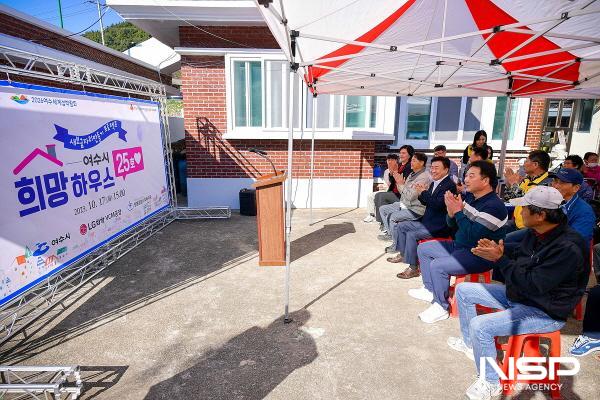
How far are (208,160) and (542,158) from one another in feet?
23.2

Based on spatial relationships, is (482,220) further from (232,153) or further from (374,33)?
(232,153)

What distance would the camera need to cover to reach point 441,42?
156 inches

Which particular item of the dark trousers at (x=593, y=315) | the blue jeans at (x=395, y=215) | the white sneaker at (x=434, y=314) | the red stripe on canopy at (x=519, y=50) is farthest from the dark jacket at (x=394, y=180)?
the dark trousers at (x=593, y=315)

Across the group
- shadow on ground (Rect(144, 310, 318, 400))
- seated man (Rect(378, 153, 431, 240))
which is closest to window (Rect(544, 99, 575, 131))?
seated man (Rect(378, 153, 431, 240))

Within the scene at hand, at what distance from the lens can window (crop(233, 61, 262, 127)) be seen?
8.28 metres

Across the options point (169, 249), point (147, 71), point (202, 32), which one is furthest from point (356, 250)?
point (147, 71)

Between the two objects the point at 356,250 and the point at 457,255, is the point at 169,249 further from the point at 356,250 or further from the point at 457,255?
the point at 457,255

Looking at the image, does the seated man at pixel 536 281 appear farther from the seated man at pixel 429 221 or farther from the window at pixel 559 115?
the window at pixel 559 115

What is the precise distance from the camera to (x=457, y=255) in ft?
12.2

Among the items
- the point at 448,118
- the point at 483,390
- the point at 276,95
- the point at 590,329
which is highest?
the point at 276,95

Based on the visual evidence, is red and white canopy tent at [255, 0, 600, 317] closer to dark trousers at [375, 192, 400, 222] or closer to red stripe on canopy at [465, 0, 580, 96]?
red stripe on canopy at [465, 0, 580, 96]

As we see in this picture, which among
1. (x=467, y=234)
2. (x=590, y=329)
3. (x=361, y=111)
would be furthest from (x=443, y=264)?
(x=361, y=111)

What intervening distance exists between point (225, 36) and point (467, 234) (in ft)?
23.6

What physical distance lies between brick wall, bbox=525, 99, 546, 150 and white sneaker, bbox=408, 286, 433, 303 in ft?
25.4
